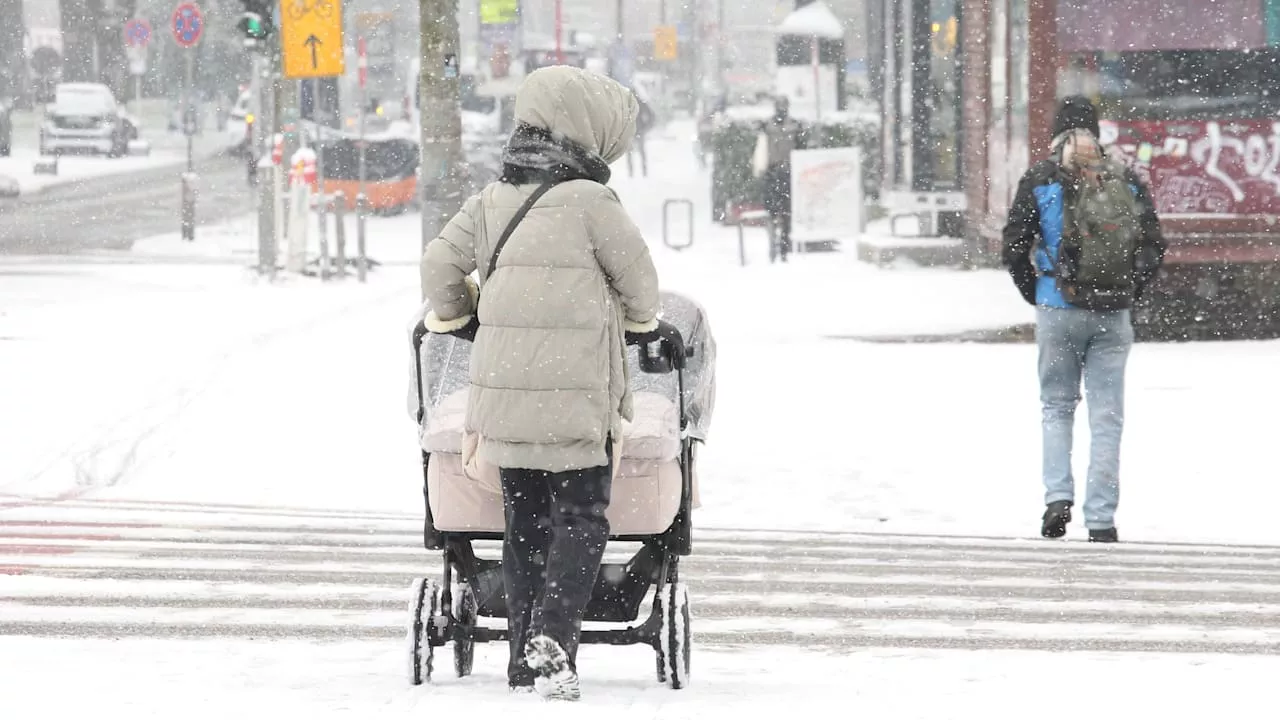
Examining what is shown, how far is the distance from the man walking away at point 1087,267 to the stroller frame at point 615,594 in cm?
308

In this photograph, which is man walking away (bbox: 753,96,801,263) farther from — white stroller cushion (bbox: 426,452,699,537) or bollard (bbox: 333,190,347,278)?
white stroller cushion (bbox: 426,452,699,537)

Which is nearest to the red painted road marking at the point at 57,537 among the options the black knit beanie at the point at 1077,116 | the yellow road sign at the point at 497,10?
the black knit beanie at the point at 1077,116

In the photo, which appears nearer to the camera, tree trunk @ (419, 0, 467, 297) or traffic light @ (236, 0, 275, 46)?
tree trunk @ (419, 0, 467, 297)

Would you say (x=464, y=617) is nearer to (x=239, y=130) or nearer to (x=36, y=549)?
(x=36, y=549)

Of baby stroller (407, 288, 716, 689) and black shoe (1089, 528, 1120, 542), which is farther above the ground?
baby stroller (407, 288, 716, 689)

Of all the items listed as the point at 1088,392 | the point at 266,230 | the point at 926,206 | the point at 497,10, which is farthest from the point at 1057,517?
the point at 497,10

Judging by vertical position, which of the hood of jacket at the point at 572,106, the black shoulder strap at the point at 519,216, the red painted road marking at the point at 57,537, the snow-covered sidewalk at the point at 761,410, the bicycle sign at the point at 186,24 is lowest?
the snow-covered sidewalk at the point at 761,410

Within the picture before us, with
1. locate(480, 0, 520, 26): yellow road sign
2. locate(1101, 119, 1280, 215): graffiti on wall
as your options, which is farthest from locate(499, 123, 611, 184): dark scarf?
locate(480, 0, 520, 26): yellow road sign

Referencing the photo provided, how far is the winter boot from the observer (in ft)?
16.0

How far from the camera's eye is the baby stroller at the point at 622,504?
5145 millimetres

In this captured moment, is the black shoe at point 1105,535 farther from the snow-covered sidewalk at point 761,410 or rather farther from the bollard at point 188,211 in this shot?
the bollard at point 188,211

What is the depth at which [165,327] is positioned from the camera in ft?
53.8

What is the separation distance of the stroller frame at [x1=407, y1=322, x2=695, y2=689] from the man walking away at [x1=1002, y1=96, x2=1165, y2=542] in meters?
3.08

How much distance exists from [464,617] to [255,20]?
53.0 ft
